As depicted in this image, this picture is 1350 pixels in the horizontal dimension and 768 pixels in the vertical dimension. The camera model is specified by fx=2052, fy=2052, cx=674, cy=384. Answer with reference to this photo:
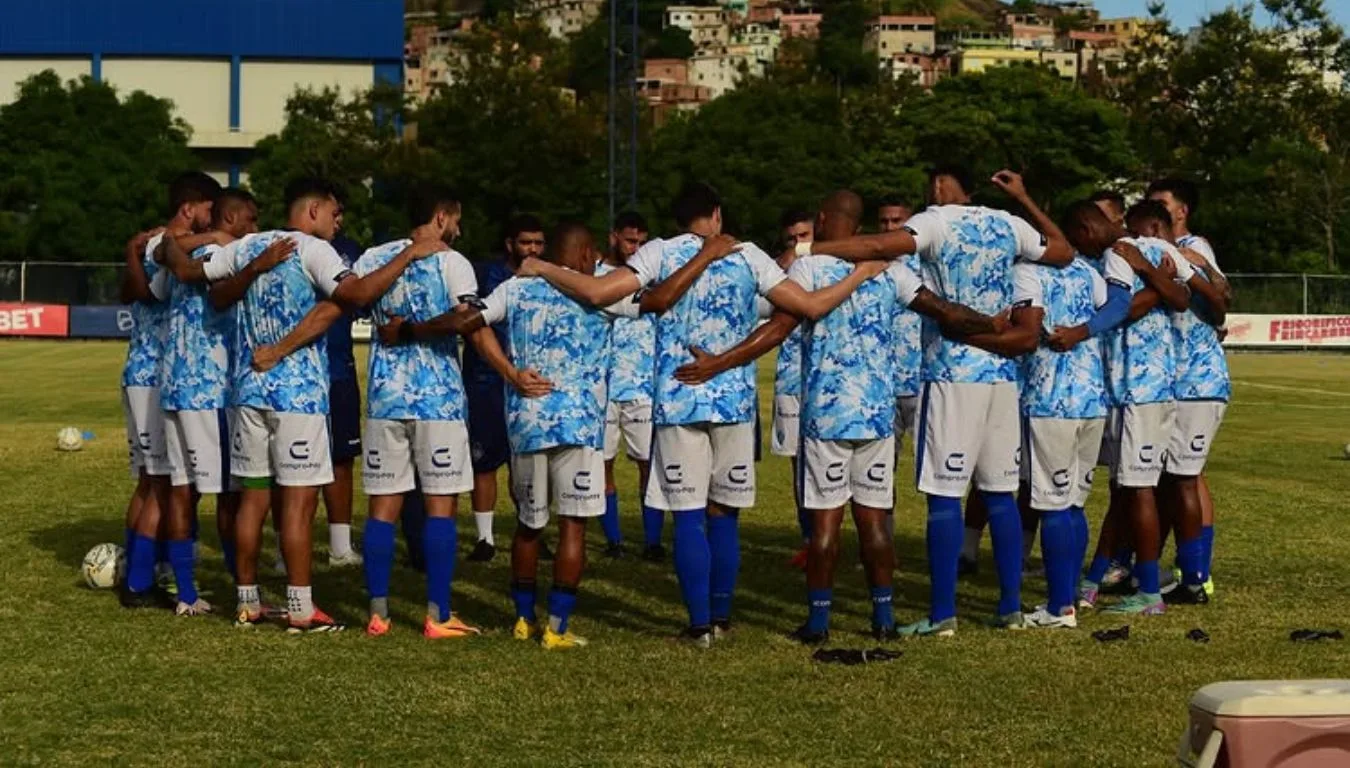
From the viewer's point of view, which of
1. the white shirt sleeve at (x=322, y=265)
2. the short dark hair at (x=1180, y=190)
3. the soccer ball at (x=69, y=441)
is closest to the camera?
the white shirt sleeve at (x=322, y=265)

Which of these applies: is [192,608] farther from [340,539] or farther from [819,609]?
[819,609]

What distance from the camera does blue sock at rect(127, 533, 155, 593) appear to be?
11.7 metres

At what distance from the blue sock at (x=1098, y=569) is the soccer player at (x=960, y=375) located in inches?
62.7

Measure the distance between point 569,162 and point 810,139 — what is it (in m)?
10.0

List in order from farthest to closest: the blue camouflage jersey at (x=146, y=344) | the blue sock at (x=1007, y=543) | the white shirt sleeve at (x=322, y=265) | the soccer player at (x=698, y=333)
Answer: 1. the blue camouflage jersey at (x=146, y=344)
2. the blue sock at (x=1007, y=543)
3. the white shirt sleeve at (x=322, y=265)
4. the soccer player at (x=698, y=333)

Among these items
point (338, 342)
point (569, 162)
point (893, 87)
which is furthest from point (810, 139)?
point (338, 342)

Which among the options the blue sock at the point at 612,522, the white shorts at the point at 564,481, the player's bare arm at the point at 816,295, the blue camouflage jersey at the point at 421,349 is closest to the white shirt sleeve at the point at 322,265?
the blue camouflage jersey at the point at 421,349

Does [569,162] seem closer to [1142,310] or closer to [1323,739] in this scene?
[1142,310]

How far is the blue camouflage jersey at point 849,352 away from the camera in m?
10.4

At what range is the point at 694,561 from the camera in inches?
411

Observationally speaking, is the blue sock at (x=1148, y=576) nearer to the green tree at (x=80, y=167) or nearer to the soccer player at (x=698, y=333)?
the soccer player at (x=698, y=333)

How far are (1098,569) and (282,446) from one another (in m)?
4.92

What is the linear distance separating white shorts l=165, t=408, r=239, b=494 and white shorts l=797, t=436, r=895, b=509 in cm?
320

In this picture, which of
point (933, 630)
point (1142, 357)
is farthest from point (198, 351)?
point (1142, 357)
